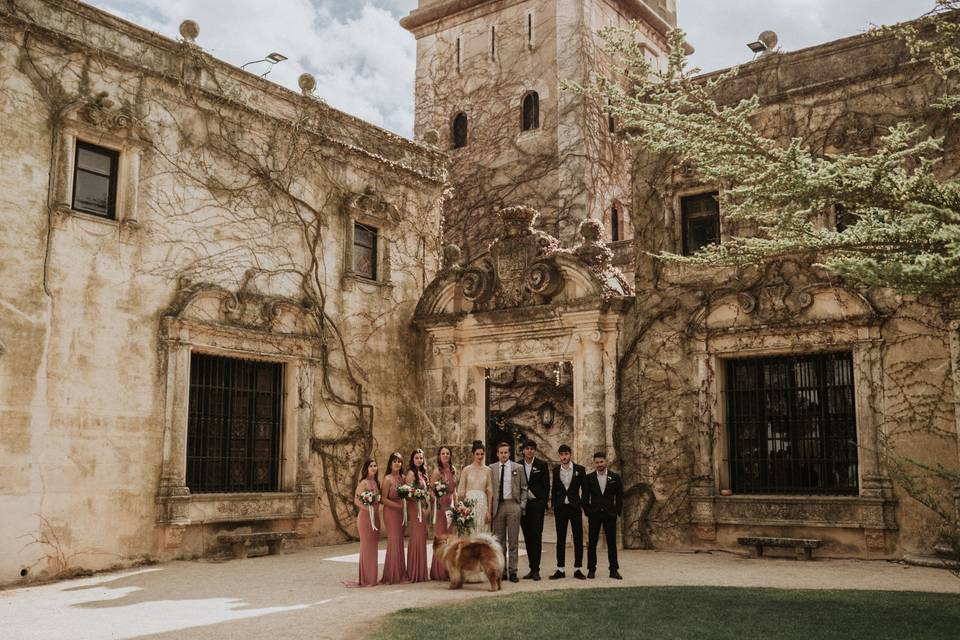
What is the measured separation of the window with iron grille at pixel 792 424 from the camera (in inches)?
487

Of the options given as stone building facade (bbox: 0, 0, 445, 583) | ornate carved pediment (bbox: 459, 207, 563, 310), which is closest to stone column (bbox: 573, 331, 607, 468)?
ornate carved pediment (bbox: 459, 207, 563, 310)

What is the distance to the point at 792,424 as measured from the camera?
41.8 feet

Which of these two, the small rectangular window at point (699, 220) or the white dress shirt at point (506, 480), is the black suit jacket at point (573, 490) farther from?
the small rectangular window at point (699, 220)

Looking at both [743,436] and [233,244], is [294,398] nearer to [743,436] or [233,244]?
[233,244]

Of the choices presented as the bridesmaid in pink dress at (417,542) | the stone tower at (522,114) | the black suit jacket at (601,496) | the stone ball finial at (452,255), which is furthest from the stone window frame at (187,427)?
the stone tower at (522,114)

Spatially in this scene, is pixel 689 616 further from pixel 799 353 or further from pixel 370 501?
pixel 799 353

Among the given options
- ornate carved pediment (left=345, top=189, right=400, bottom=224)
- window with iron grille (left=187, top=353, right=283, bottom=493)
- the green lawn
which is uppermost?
ornate carved pediment (left=345, top=189, right=400, bottom=224)

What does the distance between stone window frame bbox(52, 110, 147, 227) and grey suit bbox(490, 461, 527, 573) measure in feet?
19.2

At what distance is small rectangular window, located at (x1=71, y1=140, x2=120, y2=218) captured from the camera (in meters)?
11.8

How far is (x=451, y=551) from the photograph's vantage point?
9828mm

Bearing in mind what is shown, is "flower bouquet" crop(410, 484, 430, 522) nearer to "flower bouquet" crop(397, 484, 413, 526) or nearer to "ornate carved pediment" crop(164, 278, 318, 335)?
"flower bouquet" crop(397, 484, 413, 526)

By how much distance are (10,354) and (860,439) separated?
1039cm

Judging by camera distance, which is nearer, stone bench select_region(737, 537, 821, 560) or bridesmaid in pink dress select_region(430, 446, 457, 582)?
bridesmaid in pink dress select_region(430, 446, 457, 582)

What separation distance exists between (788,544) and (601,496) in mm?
2802
